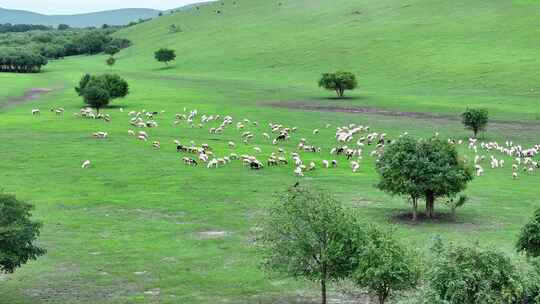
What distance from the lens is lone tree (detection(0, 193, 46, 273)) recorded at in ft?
104

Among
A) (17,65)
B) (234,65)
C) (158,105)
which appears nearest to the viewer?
(158,105)

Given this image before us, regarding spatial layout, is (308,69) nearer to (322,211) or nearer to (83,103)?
(83,103)

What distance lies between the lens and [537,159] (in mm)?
68188

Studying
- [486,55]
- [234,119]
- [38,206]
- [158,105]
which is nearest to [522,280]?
[38,206]

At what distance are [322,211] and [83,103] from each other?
286 ft

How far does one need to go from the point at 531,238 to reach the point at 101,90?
261ft

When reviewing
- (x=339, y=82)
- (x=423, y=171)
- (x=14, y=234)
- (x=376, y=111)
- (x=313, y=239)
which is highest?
(x=339, y=82)

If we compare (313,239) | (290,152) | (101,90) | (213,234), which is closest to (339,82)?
(101,90)

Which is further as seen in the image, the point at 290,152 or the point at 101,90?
the point at 101,90

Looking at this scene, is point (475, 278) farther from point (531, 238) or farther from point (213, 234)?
point (213, 234)

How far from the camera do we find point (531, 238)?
33.3m

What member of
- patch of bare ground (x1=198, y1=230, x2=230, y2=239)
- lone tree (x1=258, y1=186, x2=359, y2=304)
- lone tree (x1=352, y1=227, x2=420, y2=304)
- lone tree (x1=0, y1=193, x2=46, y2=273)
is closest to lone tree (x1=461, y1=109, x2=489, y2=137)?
patch of bare ground (x1=198, y1=230, x2=230, y2=239)

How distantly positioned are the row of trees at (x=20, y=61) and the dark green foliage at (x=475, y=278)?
574 feet

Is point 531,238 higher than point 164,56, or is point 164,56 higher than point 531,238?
point 164,56
